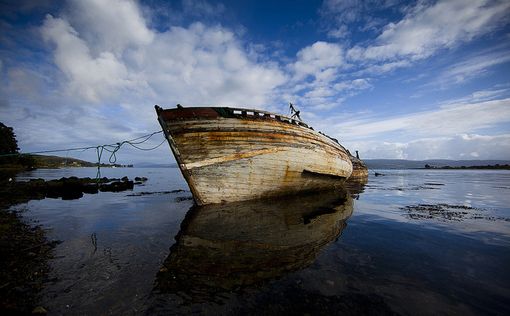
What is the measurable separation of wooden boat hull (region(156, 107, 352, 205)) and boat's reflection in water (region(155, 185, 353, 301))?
95 cm

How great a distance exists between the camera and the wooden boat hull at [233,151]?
9516mm

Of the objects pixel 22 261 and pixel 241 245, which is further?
pixel 241 245

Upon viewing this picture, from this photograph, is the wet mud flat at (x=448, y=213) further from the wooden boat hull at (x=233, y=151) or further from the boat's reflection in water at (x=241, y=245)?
the wooden boat hull at (x=233, y=151)

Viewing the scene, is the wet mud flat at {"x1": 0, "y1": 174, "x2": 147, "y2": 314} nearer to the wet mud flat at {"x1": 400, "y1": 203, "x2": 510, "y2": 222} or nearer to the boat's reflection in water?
the boat's reflection in water

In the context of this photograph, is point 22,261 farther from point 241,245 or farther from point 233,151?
point 233,151

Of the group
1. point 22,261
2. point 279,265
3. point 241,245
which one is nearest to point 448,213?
point 279,265

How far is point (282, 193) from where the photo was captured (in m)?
11.9

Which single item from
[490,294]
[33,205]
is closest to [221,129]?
[490,294]

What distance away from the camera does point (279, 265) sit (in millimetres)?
4508

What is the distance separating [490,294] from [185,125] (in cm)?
912

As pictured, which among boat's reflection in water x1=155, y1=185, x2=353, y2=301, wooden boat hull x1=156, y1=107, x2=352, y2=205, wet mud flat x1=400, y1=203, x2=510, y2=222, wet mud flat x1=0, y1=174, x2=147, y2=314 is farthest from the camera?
wooden boat hull x1=156, y1=107, x2=352, y2=205

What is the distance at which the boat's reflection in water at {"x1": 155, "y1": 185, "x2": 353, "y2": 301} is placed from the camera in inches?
155

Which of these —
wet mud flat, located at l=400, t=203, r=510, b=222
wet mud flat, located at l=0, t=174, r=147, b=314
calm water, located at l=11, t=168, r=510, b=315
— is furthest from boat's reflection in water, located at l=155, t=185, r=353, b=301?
wet mud flat, located at l=400, t=203, r=510, b=222

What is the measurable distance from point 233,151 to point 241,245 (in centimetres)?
481
